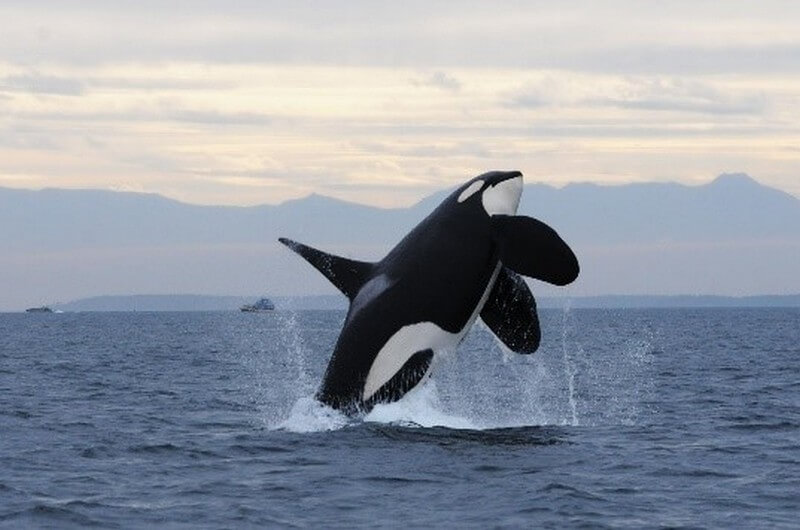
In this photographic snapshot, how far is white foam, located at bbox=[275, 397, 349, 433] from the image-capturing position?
21.5 m

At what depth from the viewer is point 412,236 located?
21188 mm

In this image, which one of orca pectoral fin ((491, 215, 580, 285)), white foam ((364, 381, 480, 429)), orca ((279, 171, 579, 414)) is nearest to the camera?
orca pectoral fin ((491, 215, 580, 285))

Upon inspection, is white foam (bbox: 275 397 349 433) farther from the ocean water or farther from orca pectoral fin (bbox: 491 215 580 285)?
orca pectoral fin (bbox: 491 215 580 285)

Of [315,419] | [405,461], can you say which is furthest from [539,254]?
[315,419]

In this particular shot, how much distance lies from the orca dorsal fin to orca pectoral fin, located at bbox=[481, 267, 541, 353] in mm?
2024

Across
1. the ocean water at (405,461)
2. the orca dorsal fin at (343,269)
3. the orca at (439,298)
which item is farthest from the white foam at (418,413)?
the orca dorsal fin at (343,269)

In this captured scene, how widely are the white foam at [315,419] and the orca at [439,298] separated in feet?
1.22

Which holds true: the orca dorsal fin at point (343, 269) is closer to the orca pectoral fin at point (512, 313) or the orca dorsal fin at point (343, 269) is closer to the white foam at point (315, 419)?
the white foam at point (315, 419)

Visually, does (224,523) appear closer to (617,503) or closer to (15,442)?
(617,503)

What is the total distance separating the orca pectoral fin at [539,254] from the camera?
19500mm

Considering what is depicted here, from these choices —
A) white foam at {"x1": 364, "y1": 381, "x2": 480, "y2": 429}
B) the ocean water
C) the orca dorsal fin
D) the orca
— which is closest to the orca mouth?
the orca

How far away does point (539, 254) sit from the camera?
1950cm

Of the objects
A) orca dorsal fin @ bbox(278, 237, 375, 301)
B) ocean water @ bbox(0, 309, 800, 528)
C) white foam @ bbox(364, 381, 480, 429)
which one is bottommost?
ocean water @ bbox(0, 309, 800, 528)

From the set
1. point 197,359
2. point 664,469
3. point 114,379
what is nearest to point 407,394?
point 664,469
